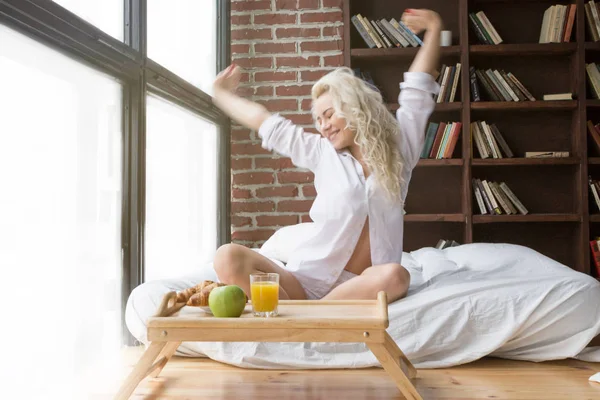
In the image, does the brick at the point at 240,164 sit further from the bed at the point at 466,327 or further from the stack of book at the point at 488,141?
the bed at the point at 466,327

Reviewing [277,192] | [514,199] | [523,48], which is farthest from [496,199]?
[277,192]

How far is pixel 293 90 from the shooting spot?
362cm

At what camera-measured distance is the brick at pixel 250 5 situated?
3.64 metres

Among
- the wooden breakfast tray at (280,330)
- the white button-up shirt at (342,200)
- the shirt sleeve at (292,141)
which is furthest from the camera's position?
the shirt sleeve at (292,141)

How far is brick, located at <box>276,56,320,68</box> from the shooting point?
3.62 metres

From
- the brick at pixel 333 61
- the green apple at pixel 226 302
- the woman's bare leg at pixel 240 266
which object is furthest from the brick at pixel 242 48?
the green apple at pixel 226 302

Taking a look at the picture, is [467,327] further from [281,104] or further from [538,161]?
[281,104]

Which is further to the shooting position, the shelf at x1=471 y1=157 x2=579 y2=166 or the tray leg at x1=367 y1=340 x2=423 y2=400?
the shelf at x1=471 y1=157 x2=579 y2=166

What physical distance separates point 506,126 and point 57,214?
262cm

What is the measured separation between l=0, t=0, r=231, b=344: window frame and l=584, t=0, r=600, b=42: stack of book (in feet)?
6.95

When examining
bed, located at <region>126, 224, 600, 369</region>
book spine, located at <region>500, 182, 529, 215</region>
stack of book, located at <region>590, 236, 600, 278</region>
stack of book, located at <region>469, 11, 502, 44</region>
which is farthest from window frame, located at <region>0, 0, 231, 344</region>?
stack of book, located at <region>590, 236, 600, 278</region>

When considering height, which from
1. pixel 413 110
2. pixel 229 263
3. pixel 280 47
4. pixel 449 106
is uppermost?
pixel 280 47

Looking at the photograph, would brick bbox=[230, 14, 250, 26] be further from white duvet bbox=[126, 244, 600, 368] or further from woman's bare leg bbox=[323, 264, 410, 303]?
woman's bare leg bbox=[323, 264, 410, 303]

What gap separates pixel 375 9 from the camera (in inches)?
145
